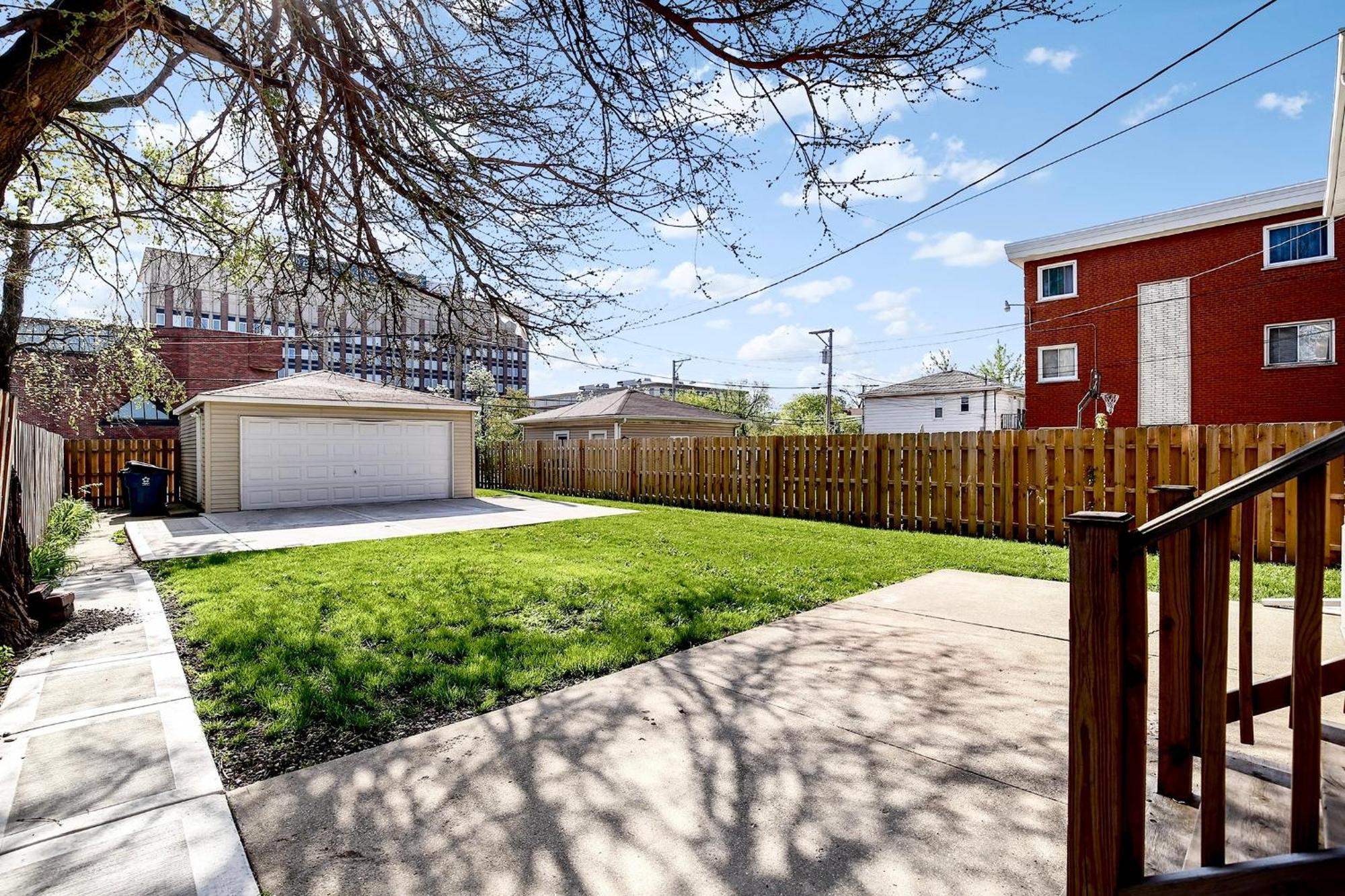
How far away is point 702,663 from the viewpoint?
3689 mm

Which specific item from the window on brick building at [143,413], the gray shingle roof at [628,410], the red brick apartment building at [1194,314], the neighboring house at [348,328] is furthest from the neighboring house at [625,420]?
the window on brick building at [143,413]

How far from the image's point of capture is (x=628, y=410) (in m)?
20.4

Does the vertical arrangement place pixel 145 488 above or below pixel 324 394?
below

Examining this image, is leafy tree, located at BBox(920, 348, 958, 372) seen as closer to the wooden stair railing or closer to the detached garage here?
the detached garage

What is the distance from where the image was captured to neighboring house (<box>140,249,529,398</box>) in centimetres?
493

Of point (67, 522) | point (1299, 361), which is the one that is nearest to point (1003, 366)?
point (1299, 361)

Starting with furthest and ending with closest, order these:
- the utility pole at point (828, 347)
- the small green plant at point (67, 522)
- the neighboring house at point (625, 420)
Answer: the utility pole at point (828, 347) < the neighboring house at point (625, 420) < the small green plant at point (67, 522)

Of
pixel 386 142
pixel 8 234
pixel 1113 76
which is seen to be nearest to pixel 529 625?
pixel 386 142

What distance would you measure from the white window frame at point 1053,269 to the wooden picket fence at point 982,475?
38.8 feet

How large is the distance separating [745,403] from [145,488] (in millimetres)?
36297

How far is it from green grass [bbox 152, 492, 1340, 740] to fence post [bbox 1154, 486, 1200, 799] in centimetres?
243

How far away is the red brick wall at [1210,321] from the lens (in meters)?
14.8

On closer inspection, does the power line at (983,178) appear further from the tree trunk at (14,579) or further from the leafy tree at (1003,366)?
the leafy tree at (1003,366)

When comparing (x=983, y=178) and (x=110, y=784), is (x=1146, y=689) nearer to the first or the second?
(x=110, y=784)
